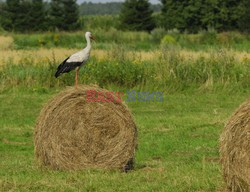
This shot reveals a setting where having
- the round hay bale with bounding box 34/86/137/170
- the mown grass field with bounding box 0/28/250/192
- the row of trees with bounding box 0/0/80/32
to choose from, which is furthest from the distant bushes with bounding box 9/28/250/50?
the round hay bale with bounding box 34/86/137/170

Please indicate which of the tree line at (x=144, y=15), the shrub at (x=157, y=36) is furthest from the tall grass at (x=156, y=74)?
the tree line at (x=144, y=15)

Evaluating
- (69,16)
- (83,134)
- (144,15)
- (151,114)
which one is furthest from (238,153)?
(69,16)

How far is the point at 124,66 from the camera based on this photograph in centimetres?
2269

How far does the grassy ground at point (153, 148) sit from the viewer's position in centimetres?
849

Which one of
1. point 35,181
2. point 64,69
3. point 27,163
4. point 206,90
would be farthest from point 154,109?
point 35,181

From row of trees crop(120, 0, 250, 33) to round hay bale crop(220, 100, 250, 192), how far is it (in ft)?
174

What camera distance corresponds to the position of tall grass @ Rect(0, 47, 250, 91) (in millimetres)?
22000

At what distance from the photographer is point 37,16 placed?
65.6m

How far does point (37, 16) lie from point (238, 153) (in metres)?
59.8

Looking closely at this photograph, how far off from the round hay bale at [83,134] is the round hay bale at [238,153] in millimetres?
2621

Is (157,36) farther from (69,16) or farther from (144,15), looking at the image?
(69,16)

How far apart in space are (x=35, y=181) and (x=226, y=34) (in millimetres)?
44864

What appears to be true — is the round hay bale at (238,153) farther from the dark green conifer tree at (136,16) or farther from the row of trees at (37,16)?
the row of trees at (37,16)

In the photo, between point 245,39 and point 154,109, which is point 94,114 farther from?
point 245,39
